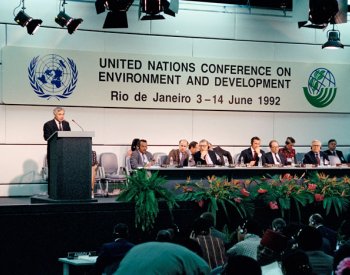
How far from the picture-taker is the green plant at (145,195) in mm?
10680

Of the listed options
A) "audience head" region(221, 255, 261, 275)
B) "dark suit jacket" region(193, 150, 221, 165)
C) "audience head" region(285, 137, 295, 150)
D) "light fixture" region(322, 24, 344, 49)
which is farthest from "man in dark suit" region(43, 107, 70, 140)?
"audience head" region(221, 255, 261, 275)

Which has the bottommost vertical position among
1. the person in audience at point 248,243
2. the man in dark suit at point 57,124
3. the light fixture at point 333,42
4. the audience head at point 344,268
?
the person in audience at point 248,243

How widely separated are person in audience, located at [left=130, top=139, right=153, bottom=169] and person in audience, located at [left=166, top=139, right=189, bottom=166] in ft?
1.21

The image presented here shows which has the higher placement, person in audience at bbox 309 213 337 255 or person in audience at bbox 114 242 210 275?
person in audience at bbox 114 242 210 275

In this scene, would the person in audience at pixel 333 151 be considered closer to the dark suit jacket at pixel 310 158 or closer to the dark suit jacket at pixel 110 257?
the dark suit jacket at pixel 310 158

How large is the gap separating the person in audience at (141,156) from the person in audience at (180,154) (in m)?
0.37

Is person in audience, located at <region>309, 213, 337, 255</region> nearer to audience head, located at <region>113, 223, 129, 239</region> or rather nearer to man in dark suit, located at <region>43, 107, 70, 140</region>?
audience head, located at <region>113, 223, 129, 239</region>

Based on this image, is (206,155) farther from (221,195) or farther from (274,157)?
(221,195)

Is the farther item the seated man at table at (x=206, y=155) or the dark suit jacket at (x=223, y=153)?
the dark suit jacket at (x=223, y=153)

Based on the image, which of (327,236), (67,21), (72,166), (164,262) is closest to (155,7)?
(67,21)

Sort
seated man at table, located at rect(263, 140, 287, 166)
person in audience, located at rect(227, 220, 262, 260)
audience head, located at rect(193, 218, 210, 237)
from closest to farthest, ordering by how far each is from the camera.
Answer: person in audience, located at rect(227, 220, 262, 260)
audience head, located at rect(193, 218, 210, 237)
seated man at table, located at rect(263, 140, 287, 166)

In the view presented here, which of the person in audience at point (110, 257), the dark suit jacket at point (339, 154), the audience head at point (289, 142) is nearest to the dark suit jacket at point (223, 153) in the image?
the audience head at point (289, 142)

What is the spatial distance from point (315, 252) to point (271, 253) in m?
0.60

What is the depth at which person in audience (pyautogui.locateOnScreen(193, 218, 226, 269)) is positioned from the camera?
758 cm
